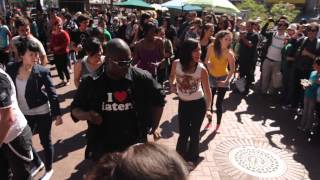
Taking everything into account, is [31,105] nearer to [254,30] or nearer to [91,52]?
[91,52]

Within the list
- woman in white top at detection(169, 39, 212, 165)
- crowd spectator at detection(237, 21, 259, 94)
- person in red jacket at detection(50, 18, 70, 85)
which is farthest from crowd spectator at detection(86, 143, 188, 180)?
crowd spectator at detection(237, 21, 259, 94)

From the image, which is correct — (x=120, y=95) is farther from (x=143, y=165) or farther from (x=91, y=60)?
(x=91, y=60)

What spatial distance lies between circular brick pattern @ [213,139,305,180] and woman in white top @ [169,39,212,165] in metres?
0.73

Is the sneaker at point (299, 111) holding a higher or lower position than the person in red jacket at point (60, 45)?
lower

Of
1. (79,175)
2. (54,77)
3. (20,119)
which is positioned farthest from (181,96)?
(54,77)

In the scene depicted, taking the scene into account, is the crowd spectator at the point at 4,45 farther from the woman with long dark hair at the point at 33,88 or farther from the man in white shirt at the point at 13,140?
the man in white shirt at the point at 13,140

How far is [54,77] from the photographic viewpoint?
10.0 m

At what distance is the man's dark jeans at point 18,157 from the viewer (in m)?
3.19

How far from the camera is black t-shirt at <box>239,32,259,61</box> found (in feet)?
28.9

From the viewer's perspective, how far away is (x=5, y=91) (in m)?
2.76

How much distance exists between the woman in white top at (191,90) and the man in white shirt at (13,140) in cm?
209

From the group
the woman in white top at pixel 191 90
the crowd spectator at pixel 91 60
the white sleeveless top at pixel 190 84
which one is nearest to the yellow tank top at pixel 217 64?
the woman in white top at pixel 191 90

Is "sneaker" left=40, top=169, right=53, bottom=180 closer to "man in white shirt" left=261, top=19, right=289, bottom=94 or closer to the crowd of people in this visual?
the crowd of people

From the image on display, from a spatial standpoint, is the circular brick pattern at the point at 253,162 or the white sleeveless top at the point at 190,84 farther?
the circular brick pattern at the point at 253,162
